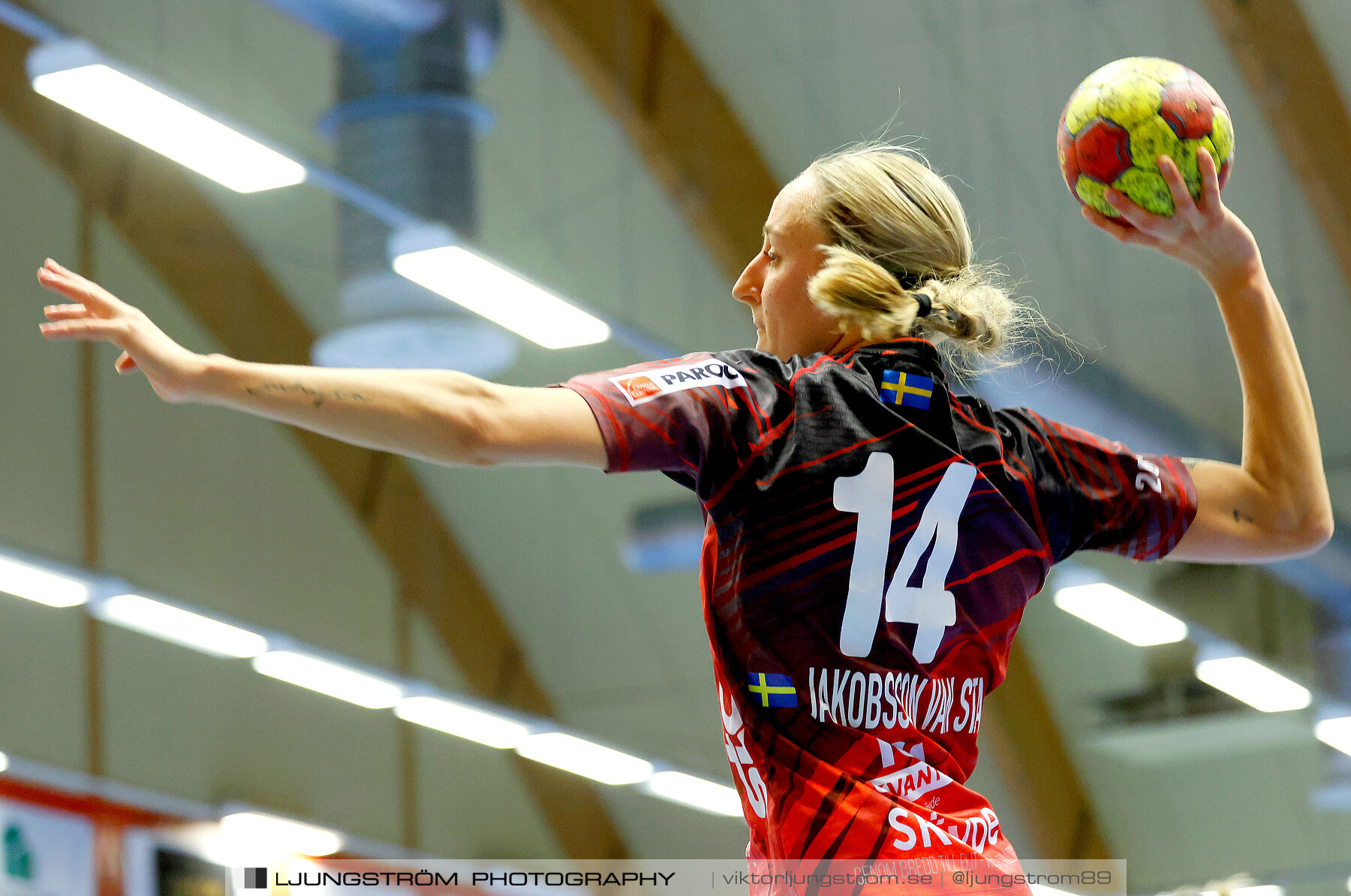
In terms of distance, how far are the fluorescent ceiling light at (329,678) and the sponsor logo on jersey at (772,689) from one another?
908 centimetres

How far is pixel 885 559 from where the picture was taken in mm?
2104

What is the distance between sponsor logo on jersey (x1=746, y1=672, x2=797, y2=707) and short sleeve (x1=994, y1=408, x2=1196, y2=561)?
487mm

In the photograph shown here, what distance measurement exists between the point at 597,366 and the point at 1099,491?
9.55 metres

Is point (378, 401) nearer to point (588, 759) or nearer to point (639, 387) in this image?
point (639, 387)

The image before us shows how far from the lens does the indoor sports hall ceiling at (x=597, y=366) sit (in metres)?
9.81

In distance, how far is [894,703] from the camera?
211 centimetres

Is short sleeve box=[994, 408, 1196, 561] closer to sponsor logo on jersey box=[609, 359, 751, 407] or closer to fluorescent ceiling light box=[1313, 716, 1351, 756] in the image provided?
sponsor logo on jersey box=[609, 359, 751, 407]

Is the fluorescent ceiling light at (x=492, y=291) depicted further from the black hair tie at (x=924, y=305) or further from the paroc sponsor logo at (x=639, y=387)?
the paroc sponsor logo at (x=639, y=387)

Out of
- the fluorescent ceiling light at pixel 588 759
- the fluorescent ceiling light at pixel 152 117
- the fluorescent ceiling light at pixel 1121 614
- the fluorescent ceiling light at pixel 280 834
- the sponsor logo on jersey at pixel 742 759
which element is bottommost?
the sponsor logo on jersey at pixel 742 759

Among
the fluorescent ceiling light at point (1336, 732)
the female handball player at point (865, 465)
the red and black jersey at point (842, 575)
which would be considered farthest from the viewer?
the fluorescent ceiling light at point (1336, 732)

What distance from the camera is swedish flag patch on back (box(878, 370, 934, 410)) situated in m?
2.15

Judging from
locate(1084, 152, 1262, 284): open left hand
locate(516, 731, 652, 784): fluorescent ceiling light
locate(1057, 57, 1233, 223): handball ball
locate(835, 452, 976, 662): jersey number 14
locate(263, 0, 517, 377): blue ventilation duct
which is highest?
locate(263, 0, 517, 377): blue ventilation duct

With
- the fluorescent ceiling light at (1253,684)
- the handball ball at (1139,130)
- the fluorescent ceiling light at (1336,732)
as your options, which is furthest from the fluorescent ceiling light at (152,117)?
the fluorescent ceiling light at (1336,732)

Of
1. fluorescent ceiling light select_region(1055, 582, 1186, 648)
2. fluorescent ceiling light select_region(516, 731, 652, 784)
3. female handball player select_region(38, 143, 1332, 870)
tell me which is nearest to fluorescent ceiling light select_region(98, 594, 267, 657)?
fluorescent ceiling light select_region(516, 731, 652, 784)
